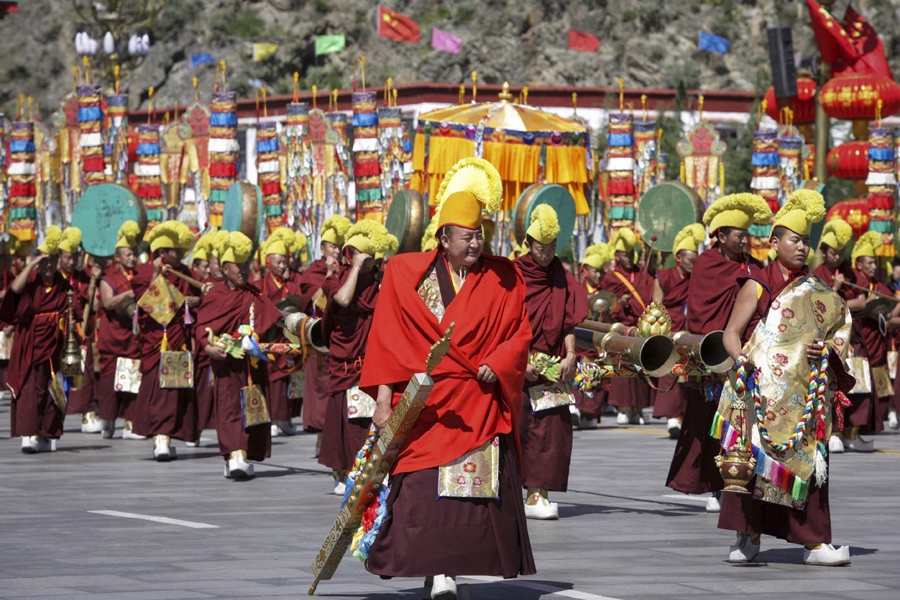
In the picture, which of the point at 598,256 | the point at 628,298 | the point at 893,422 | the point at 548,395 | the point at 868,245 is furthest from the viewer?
the point at 598,256

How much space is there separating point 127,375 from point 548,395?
16.9ft

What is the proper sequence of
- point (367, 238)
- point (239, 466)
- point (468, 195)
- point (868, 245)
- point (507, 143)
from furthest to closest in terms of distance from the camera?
point (507, 143) < point (868, 245) < point (239, 466) < point (367, 238) < point (468, 195)

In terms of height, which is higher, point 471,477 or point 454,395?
point 454,395

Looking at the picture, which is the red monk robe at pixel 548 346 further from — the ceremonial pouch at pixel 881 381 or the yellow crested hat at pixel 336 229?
A: the ceremonial pouch at pixel 881 381

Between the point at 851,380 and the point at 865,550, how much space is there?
0.80 metres

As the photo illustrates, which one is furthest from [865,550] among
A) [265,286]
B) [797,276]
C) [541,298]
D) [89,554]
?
[265,286]

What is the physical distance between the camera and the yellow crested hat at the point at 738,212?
23.8 feet

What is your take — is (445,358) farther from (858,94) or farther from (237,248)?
(858,94)

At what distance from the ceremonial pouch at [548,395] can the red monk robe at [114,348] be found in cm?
477

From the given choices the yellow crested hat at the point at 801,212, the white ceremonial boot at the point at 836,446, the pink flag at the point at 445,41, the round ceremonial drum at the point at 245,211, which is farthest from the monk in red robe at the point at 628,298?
the pink flag at the point at 445,41

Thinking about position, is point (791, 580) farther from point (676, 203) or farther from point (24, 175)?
point (24, 175)

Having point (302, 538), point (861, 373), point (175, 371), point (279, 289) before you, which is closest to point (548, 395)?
point (302, 538)

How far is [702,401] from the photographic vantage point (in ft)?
25.8

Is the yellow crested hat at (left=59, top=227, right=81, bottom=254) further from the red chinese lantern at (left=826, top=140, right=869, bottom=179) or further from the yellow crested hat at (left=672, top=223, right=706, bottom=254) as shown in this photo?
the red chinese lantern at (left=826, top=140, right=869, bottom=179)
